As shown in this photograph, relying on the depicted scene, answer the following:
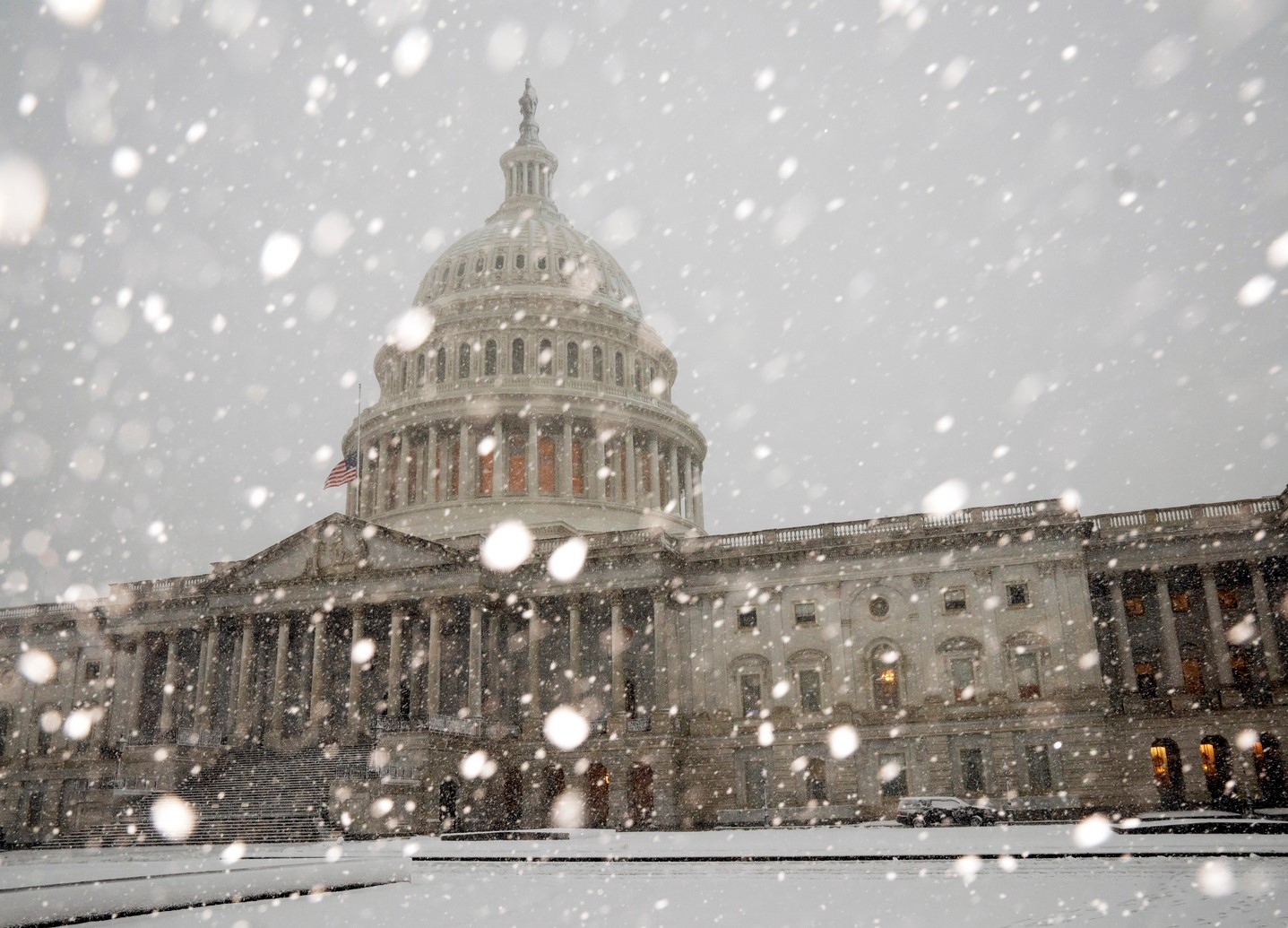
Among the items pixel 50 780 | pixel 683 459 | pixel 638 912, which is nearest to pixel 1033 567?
pixel 683 459

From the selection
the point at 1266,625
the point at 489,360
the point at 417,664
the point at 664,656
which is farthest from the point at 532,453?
the point at 1266,625

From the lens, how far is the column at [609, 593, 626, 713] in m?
50.8

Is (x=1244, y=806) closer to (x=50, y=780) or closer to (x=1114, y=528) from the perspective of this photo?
(x=1114, y=528)

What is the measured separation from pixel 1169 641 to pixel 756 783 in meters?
19.6

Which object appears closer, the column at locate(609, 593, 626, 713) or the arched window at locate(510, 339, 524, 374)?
the column at locate(609, 593, 626, 713)

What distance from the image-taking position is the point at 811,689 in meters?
50.6

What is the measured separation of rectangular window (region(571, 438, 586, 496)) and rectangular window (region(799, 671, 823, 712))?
944 inches

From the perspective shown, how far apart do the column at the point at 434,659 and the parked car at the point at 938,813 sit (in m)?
21.9

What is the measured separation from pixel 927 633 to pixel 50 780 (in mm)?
46496

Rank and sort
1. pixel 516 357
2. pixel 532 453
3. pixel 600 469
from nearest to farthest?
1. pixel 532 453
2. pixel 600 469
3. pixel 516 357

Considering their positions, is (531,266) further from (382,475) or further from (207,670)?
(207,670)

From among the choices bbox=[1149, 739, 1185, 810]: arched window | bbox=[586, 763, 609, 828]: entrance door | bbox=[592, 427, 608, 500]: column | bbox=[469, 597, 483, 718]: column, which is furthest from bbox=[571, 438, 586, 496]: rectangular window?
bbox=[1149, 739, 1185, 810]: arched window

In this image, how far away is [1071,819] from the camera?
41562 mm

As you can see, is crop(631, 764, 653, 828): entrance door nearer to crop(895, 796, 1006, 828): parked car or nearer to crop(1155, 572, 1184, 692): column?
crop(895, 796, 1006, 828): parked car
